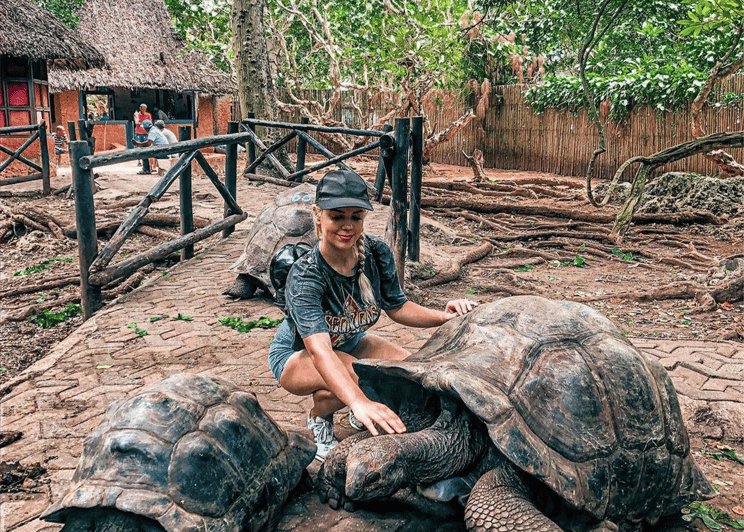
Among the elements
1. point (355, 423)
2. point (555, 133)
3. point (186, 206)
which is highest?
point (555, 133)

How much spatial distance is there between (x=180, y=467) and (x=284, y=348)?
3.52ft

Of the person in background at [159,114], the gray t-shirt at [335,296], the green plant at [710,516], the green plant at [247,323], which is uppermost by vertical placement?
the person in background at [159,114]

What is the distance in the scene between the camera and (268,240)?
5.89 metres

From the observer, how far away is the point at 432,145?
15023 millimetres

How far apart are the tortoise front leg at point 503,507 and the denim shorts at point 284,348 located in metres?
1.10

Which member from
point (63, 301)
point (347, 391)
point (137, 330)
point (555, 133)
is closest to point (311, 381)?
point (347, 391)

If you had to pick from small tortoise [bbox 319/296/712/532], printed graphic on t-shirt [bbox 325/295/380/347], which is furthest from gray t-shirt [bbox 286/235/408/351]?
small tortoise [bbox 319/296/712/532]

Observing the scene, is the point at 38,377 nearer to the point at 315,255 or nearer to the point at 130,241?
the point at 315,255

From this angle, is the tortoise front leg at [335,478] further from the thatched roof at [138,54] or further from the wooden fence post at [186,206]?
the thatched roof at [138,54]

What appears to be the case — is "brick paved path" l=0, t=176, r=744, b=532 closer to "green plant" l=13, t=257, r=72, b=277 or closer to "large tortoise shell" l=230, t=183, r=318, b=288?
"large tortoise shell" l=230, t=183, r=318, b=288

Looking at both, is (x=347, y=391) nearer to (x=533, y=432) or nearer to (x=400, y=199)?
(x=533, y=432)

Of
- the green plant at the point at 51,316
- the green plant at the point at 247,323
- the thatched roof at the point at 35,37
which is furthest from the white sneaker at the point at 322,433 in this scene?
the thatched roof at the point at 35,37

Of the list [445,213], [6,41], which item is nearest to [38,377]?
[445,213]

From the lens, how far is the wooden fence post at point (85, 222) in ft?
17.0
